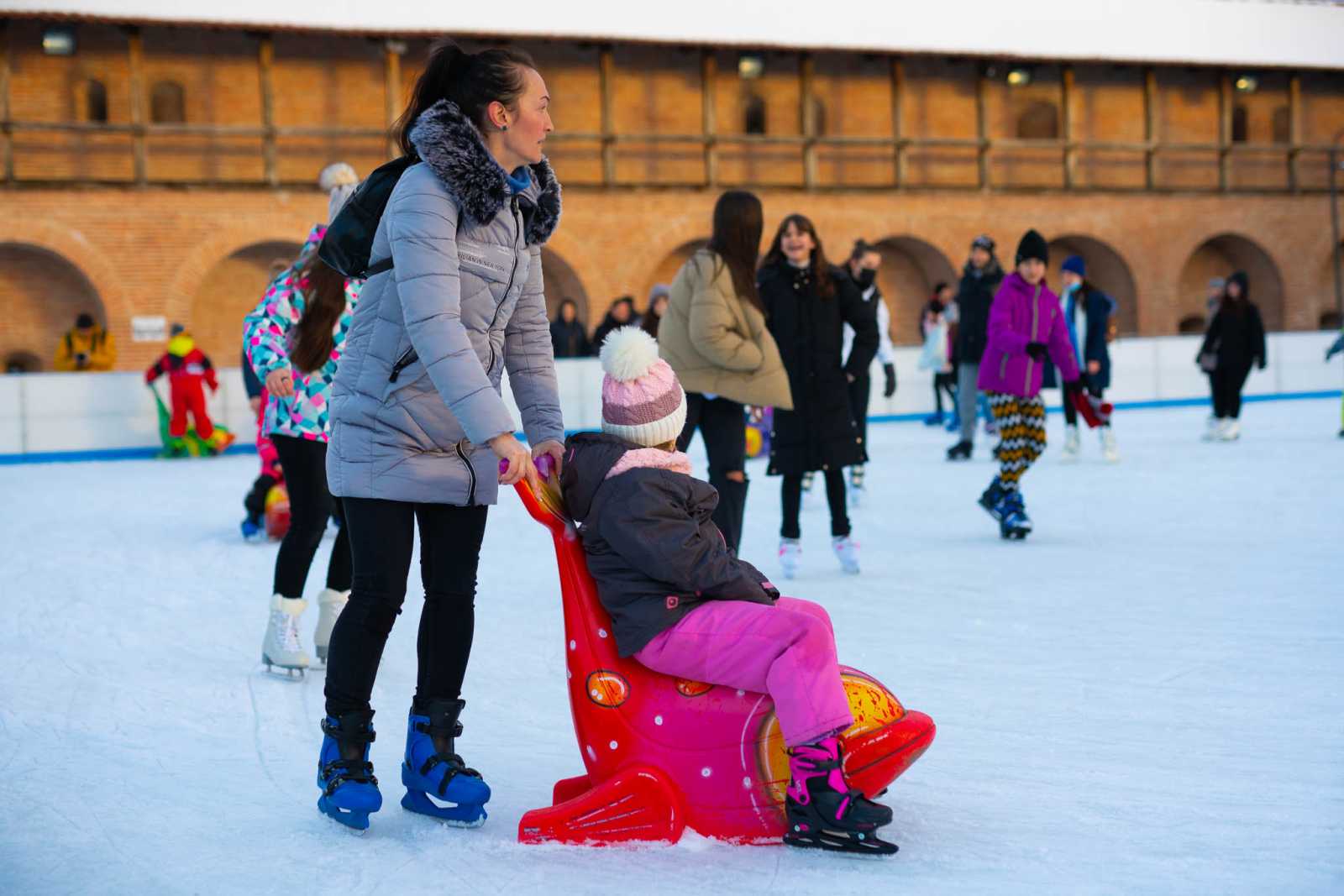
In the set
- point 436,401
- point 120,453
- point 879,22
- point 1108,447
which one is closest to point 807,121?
point 879,22

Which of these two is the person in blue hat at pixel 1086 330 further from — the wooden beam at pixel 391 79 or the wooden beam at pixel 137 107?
the wooden beam at pixel 137 107

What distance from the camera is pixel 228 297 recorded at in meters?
23.5

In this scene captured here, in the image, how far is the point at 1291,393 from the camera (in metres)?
21.5

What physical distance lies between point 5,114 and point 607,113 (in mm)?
8666

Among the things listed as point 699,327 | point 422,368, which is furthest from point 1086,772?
point 699,327

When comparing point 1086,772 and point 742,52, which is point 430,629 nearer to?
point 1086,772

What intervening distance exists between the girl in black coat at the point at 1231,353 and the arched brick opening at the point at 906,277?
13.0 metres

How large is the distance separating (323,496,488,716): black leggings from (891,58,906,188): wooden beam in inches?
943

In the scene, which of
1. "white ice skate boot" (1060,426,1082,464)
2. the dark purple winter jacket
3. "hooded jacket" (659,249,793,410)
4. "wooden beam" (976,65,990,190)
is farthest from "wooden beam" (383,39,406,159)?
"hooded jacket" (659,249,793,410)

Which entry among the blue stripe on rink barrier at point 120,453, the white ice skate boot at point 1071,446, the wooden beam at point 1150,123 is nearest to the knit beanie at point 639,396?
the white ice skate boot at point 1071,446

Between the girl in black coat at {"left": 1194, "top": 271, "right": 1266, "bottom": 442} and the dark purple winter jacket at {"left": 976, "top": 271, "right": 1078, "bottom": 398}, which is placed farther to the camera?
the girl in black coat at {"left": 1194, "top": 271, "right": 1266, "bottom": 442}

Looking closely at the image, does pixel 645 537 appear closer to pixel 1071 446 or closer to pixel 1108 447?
pixel 1108 447

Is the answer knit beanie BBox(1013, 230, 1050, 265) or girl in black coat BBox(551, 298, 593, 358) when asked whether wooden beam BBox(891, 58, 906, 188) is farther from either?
knit beanie BBox(1013, 230, 1050, 265)

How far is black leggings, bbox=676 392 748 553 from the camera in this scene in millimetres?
5770
